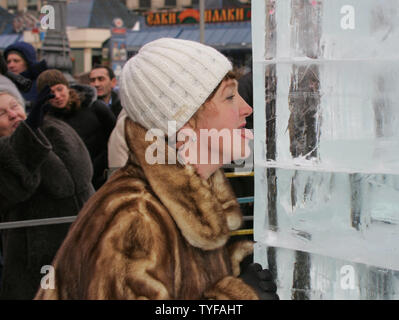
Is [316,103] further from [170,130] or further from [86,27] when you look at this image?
[86,27]

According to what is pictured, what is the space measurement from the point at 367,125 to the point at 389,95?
0.10m

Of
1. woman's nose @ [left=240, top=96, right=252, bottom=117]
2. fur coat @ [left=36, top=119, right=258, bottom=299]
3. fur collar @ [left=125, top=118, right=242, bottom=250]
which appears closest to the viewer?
fur coat @ [left=36, top=119, right=258, bottom=299]

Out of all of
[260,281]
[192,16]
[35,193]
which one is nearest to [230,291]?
[260,281]

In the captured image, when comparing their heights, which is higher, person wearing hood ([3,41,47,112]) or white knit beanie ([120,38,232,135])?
person wearing hood ([3,41,47,112])

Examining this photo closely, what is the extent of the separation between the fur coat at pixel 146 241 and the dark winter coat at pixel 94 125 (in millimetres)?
2934

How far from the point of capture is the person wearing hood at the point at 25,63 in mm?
4330

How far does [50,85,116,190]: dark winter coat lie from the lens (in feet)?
15.0

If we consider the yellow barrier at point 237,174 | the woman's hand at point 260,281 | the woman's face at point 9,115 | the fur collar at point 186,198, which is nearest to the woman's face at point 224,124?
the fur collar at point 186,198

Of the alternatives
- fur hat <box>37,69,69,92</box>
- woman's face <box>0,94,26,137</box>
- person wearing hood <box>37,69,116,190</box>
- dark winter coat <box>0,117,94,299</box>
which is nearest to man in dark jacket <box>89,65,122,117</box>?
person wearing hood <box>37,69,116,190</box>

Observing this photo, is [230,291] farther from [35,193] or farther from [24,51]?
[24,51]

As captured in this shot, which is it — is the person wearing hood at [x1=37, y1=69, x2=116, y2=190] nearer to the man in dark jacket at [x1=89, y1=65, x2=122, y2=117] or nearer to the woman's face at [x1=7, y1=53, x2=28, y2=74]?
the woman's face at [x1=7, y1=53, x2=28, y2=74]

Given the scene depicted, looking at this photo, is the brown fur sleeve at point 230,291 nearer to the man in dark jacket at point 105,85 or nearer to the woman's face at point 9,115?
the woman's face at point 9,115

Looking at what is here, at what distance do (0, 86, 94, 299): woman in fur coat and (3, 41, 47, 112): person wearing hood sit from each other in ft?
3.27

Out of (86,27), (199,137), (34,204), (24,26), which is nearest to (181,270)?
(199,137)
